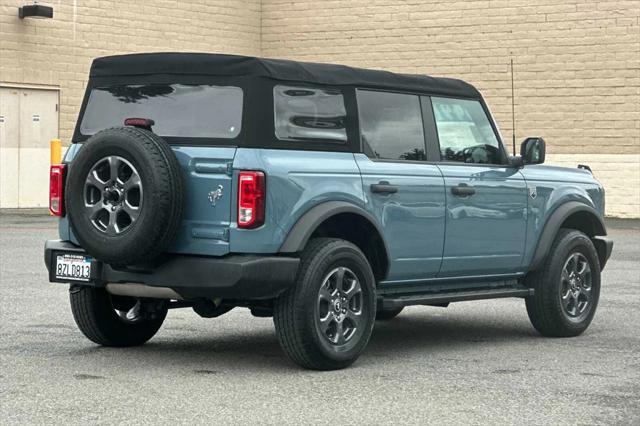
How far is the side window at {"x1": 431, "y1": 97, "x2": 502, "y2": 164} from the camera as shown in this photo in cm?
982

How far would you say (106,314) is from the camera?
9.24m

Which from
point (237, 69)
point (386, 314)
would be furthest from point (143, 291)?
point (386, 314)

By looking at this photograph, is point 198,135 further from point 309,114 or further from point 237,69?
point 309,114

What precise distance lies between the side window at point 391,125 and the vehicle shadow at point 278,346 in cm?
137

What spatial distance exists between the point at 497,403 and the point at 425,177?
239cm

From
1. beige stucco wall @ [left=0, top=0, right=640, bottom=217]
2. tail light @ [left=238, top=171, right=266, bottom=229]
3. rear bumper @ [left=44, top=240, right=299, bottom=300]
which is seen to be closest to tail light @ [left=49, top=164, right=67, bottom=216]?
rear bumper @ [left=44, top=240, right=299, bottom=300]

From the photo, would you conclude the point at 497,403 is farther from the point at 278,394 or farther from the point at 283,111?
the point at 283,111

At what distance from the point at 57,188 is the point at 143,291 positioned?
109 centimetres

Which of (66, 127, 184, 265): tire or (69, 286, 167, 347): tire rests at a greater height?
(66, 127, 184, 265): tire

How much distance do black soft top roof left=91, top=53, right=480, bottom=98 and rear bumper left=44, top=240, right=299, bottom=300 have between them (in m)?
1.19

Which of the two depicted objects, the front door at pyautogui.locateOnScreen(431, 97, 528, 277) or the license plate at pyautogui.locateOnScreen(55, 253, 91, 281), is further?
the front door at pyautogui.locateOnScreen(431, 97, 528, 277)

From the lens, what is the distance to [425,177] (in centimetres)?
936

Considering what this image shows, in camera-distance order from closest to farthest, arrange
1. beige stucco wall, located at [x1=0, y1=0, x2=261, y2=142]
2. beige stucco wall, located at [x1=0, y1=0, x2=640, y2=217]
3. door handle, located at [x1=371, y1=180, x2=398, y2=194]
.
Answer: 1. door handle, located at [x1=371, y1=180, x2=398, y2=194]
2. beige stucco wall, located at [x1=0, y1=0, x2=261, y2=142]
3. beige stucco wall, located at [x1=0, y1=0, x2=640, y2=217]

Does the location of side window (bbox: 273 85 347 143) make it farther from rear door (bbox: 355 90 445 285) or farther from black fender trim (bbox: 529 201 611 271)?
black fender trim (bbox: 529 201 611 271)
